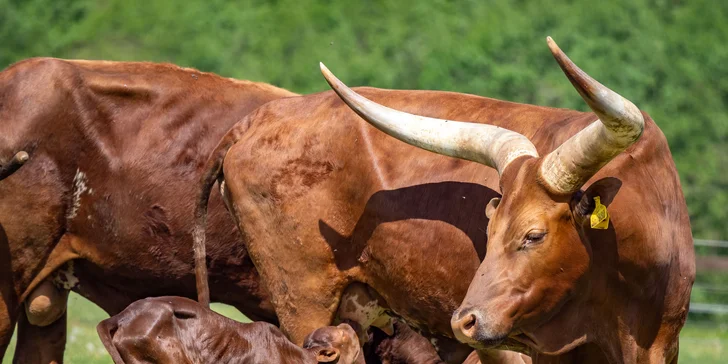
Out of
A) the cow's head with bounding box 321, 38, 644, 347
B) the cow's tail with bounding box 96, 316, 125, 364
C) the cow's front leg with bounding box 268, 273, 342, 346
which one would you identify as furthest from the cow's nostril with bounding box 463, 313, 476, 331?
the cow's tail with bounding box 96, 316, 125, 364

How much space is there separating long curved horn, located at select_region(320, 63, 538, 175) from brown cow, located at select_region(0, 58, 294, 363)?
1.93 meters

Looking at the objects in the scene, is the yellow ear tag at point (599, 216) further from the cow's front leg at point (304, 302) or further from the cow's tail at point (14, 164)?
the cow's tail at point (14, 164)

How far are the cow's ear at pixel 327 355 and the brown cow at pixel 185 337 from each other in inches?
3.2

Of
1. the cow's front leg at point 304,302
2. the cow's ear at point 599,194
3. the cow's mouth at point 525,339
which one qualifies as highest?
the cow's ear at point 599,194

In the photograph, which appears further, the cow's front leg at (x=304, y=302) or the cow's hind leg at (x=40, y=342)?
the cow's hind leg at (x=40, y=342)

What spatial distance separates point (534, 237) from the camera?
5137mm

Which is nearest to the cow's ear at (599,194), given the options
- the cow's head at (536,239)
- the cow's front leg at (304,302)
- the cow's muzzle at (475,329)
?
the cow's head at (536,239)

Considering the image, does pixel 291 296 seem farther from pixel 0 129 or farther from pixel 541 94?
pixel 541 94

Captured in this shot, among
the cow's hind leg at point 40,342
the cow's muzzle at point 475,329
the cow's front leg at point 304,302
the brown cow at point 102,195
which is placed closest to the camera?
the cow's muzzle at point 475,329

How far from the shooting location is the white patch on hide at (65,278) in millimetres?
7773

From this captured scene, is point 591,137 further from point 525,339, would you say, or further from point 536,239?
point 525,339

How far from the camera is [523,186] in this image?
520cm

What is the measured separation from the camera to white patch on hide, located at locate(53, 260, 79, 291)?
777 cm

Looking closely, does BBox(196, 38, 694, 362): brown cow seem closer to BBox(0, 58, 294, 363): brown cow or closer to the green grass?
BBox(0, 58, 294, 363): brown cow
